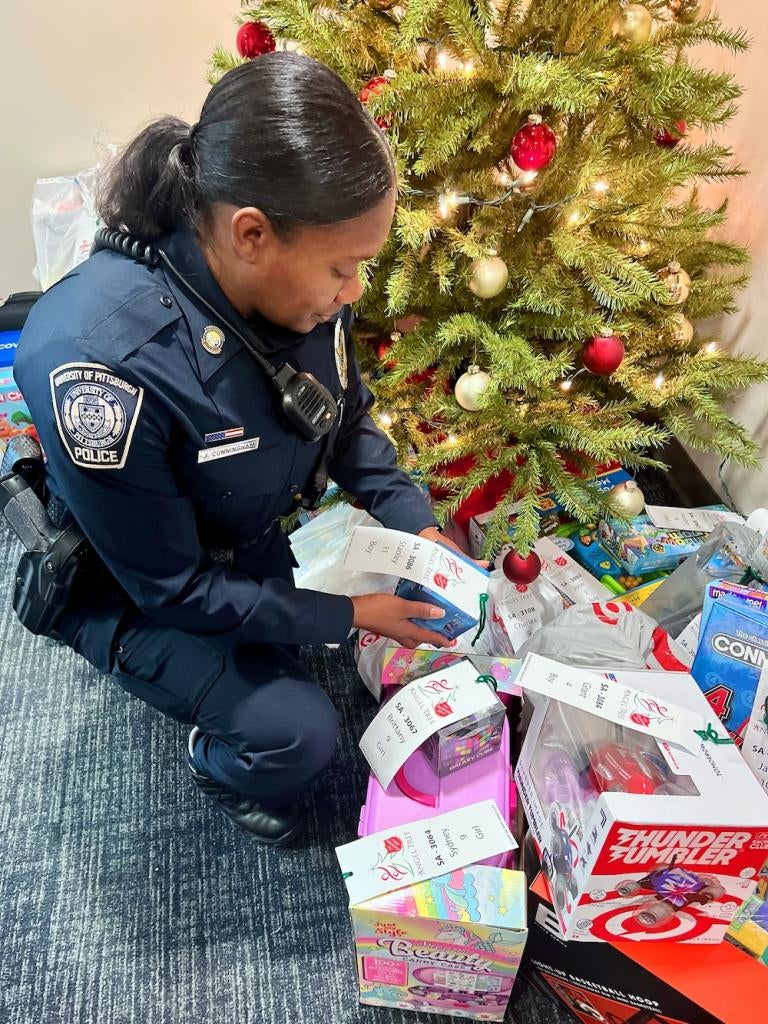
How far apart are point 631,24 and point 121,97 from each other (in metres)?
1.37

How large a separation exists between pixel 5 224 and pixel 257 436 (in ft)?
5.15

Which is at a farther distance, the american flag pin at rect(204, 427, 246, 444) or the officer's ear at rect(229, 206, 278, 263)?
the american flag pin at rect(204, 427, 246, 444)

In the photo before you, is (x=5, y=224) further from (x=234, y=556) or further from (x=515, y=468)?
(x=515, y=468)

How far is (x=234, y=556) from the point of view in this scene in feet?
3.60

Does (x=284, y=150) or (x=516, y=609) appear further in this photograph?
(x=516, y=609)

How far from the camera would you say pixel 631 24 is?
1.08 meters

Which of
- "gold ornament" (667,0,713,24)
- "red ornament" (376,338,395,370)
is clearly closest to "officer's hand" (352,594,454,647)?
"red ornament" (376,338,395,370)

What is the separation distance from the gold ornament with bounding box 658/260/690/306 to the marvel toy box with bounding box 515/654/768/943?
70 cm

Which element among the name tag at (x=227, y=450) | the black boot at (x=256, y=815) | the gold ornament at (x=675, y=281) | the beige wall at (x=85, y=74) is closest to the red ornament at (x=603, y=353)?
the gold ornament at (x=675, y=281)

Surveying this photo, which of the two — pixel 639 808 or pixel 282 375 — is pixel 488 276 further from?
pixel 639 808

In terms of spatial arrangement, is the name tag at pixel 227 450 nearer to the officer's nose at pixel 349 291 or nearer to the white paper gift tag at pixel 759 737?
the officer's nose at pixel 349 291

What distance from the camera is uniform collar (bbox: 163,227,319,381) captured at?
81cm

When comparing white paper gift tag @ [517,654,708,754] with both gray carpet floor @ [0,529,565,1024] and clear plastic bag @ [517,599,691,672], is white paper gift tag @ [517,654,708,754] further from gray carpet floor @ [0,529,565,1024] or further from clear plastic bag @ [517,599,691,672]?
gray carpet floor @ [0,529,565,1024]

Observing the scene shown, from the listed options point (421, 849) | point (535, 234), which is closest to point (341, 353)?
point (535, 234)
